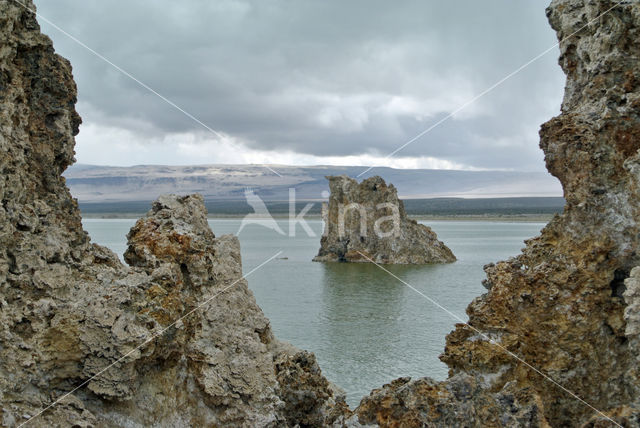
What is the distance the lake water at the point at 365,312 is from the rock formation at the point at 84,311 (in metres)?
7.08

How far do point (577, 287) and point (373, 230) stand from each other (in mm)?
44826

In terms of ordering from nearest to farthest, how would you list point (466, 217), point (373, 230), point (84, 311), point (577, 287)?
point (84, 311)
point (577, 287)
point (373, 230)
point (466, 217)

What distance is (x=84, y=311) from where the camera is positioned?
20.8 ft

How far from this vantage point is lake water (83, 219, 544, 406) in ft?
57.4

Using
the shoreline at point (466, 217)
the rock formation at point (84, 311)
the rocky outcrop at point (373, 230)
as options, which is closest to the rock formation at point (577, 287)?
the rock formation at point (84, 311)

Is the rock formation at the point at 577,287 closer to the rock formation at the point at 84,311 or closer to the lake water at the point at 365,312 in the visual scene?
the rock formation at the point at 84,311

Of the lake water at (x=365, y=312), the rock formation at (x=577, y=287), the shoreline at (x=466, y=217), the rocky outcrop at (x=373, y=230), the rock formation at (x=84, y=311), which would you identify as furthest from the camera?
the shoreline at (x=466, y=217)

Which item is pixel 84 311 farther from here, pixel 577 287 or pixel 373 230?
pixel 373 230

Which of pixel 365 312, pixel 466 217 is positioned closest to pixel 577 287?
pixel 365 312

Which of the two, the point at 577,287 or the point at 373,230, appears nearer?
the point at 577,287

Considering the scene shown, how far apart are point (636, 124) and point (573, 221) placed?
135 centimetres

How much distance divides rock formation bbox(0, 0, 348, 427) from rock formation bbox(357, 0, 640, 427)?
75.1 inches

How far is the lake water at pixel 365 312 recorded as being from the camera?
57.4 feet

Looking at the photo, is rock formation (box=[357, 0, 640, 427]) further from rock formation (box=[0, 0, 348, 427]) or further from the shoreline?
Answer: the shoreline
